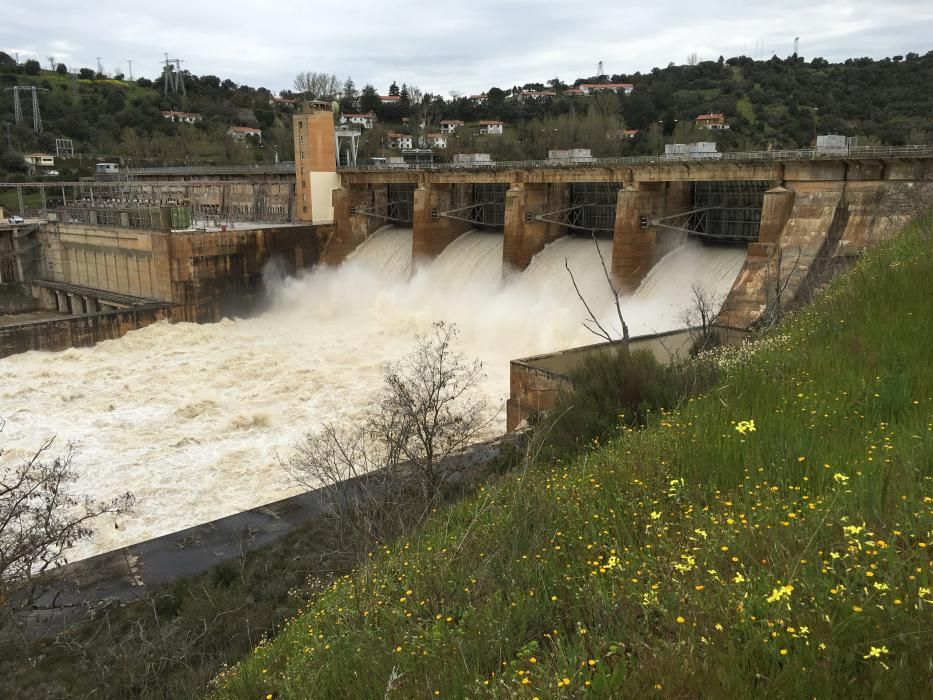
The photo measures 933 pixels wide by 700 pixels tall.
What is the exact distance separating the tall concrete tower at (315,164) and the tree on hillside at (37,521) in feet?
63.0

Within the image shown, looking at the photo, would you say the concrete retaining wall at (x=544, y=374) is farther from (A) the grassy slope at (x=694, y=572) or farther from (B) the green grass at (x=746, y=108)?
(B) the green grass at (x=746, y=108)

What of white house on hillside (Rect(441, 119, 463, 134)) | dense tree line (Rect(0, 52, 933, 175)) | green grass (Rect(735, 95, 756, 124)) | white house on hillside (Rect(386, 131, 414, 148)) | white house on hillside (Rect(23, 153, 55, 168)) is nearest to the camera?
dense tree line (Rect(0, 52, 933, 175))

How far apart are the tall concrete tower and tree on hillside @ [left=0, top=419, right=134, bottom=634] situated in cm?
1920

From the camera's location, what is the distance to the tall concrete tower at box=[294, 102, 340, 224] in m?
34.0

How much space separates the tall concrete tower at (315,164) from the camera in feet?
111

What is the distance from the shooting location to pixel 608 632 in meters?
3.57

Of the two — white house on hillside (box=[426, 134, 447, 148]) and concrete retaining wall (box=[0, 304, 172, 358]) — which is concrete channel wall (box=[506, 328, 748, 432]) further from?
white house on hillside (box=[426, 134, 447, 148])

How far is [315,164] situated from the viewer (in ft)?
112

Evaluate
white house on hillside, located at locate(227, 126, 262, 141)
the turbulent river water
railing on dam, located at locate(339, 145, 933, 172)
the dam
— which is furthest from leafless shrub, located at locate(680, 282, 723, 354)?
white house on hillside, located at locate(227, 126, 262, 141)

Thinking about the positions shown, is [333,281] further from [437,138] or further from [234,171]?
[437,138]

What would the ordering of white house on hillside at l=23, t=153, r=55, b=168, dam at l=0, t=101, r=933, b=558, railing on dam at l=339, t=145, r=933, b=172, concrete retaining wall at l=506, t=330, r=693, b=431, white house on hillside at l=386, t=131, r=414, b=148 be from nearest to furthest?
concrete retaining wall at l=506, t=330, r=693, b=431, dam at l=0, t=101, r=933, b=558, railing on dam at l=339, t=145, r=933, b=172, white house on hillside at l=23, t=153, r=55, b=168, white house on hillside at l=386, t=131, r=414, b=148

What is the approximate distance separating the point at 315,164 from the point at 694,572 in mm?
33082

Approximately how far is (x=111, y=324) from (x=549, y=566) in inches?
997

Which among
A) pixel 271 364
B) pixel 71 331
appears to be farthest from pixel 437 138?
pixel 271 364
